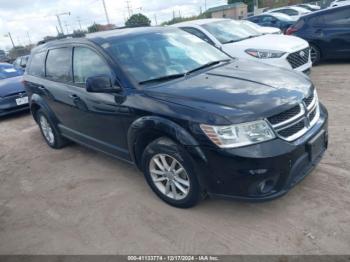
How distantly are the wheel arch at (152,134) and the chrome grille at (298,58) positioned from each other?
4.48 m

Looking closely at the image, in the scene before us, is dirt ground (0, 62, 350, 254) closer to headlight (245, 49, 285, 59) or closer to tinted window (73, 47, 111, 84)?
tinted window (73, 47, 111, 84)

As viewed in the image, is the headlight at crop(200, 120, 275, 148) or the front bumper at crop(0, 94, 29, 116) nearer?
the headlight at crop(200, 120, 275, 148)

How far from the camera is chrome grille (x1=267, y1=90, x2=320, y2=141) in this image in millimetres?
2840

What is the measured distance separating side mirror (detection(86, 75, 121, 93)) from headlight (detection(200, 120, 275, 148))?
51.5 inches

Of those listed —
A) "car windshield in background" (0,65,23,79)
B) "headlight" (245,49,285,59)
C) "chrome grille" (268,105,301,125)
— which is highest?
"chrome grille" (268,105,301,125)

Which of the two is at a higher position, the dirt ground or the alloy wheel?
the alloy wheel

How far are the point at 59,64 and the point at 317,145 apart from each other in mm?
3650

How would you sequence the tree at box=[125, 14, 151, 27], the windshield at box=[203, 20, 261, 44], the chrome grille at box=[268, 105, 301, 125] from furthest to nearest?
the windshield at box=[203, 20, 261, 44] < the tree at box=[125, 14, 151, 27] < the chrome grille at box=[268, 105, 301, 125]

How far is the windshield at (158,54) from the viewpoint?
3615mm

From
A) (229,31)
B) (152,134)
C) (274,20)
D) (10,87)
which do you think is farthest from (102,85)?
(274,20)

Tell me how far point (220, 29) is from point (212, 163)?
592 cm

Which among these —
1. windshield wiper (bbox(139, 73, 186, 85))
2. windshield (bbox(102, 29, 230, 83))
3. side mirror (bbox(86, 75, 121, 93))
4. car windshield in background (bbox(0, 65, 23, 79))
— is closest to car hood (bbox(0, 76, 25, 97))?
car windshield in background (bbox(0, 65, 23, 79))

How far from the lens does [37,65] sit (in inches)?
219

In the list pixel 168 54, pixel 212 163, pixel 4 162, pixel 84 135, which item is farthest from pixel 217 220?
pixel 4 162
